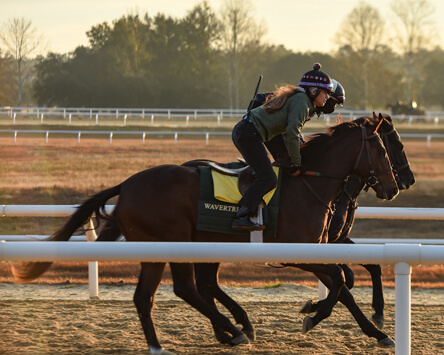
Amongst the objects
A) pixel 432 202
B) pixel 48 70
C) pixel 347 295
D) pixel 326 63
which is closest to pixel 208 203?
pixel 347 295

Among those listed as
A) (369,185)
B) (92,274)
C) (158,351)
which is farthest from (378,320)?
(92,274)

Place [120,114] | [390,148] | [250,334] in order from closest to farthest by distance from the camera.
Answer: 1. [250,334]
2. [390,148]
3. [120,114]

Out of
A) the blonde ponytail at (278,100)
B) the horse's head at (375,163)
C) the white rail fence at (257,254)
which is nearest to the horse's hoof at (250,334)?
the horse's head at (375,163)

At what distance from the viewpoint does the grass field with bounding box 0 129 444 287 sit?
59.5ft

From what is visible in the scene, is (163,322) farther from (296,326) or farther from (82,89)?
(82,89)

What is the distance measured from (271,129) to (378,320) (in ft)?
5.91

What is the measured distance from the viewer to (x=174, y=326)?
5.43 m

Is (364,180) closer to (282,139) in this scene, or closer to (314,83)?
(282,139)

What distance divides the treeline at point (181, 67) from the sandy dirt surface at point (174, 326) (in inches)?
975

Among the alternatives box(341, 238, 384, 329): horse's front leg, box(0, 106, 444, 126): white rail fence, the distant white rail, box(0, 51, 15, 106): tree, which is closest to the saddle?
box(341, 238, 384, 329): horse's front leg

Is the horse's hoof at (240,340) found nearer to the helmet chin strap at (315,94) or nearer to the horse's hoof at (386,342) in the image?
the horse's hoof at (386,342)

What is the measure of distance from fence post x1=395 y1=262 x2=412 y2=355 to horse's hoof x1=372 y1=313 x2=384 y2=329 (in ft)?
9.14

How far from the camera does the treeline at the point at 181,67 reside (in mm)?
32750

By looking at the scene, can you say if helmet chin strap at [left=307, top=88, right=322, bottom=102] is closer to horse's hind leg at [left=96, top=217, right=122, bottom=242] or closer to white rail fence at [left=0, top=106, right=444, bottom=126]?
horse's hind leg at [left=96, top=217, right=122, bottom=242]
